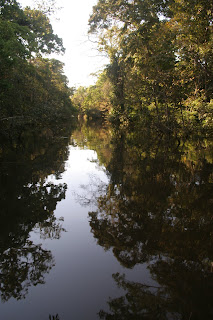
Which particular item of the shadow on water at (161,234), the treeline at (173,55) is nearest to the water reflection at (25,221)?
the shadow on water at (161,234)

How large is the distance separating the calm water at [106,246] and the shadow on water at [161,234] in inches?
0.5

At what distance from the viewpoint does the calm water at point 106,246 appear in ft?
8.63

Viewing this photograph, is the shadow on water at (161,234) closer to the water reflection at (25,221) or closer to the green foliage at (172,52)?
the water reflection at (25,221)

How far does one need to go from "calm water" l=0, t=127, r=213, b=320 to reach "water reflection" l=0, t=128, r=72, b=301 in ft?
0.05

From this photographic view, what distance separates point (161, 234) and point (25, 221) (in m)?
2.64

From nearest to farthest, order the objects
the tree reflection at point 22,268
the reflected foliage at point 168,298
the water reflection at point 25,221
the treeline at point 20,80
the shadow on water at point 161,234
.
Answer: the reflected foliage at point 168,298 → the shadow on water at point 161,234 → the tree reflection at point 22,268 → the water reflection at point 25,221 → the treeline at point 20,80

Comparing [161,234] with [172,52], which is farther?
[172,52]

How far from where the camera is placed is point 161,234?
4.07m

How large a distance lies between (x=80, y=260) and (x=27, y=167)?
590 centimetres

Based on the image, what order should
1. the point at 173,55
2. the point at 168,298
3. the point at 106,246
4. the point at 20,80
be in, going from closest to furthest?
the point at 168,298 < the point at 106,246 < the point at 173,55 < the point at 20,80

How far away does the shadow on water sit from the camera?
2.62 metres

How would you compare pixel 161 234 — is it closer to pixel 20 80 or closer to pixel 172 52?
pixel 172 52

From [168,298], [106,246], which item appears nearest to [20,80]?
[106,246]

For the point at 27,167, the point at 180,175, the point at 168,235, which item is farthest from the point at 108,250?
the point at 27,167
